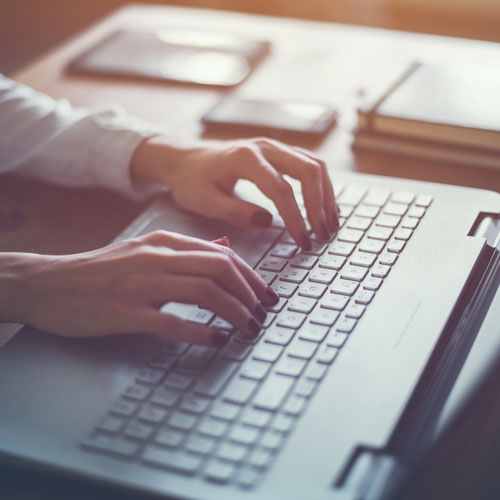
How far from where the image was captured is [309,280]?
2.40 ft

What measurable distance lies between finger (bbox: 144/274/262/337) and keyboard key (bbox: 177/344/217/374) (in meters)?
0.03

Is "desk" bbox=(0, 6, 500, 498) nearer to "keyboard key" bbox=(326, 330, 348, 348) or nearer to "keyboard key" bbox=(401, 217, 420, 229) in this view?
"keyboard key" bbox=(401, 217, 420, 229)

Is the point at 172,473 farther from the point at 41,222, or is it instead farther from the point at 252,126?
the point at 252,126

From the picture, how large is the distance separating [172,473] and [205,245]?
234 mm

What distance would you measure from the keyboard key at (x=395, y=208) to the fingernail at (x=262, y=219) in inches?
5.4

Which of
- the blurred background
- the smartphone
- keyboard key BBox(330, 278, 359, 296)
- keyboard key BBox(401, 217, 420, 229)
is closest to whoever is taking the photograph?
keyboard key BBox(330, 278, 359, 296)

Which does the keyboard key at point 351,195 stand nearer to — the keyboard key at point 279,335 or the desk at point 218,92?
the desk at point 218,92

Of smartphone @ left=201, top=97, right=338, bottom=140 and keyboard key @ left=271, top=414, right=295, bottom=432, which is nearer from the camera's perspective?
keyboard key @ left=271, top=414, right=295, bottom=432

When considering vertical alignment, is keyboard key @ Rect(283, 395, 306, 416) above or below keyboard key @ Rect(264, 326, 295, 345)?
above

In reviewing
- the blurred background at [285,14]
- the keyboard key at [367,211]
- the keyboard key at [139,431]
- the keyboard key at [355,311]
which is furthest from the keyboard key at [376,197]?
the blurred background at [285,14]

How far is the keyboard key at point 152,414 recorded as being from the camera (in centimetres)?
56

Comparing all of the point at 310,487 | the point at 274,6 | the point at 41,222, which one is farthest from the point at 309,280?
the point at 274,6

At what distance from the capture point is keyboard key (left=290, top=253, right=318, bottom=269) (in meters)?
0.76

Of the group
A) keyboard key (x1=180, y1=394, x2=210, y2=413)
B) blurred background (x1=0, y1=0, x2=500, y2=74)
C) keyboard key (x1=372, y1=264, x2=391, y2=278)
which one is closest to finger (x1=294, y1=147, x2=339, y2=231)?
keyboard key (x1=372, y1=264, x2=391, y2=278)
